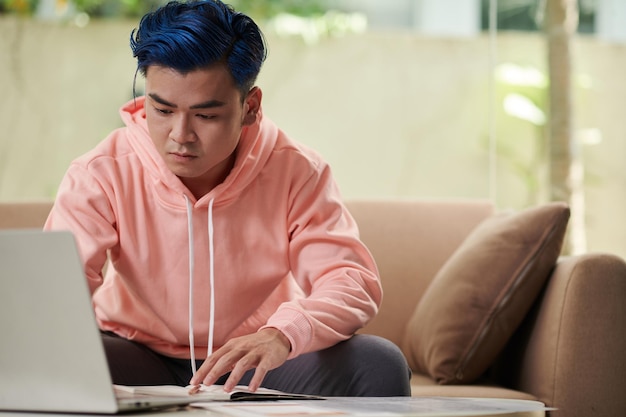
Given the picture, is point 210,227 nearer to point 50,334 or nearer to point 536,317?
point 50,334

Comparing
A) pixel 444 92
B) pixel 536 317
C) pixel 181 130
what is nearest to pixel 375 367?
pixel 181 130

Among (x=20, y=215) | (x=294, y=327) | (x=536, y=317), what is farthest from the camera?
(x=20, y=215)

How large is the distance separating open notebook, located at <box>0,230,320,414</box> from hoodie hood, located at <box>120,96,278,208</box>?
658 millimetres

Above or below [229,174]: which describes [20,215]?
below

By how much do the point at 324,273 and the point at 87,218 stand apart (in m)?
0.43

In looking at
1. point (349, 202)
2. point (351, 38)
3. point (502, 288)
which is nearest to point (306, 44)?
point (351, 38)

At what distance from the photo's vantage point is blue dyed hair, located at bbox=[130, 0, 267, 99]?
1526 mm

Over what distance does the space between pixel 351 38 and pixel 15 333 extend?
225 centimetres

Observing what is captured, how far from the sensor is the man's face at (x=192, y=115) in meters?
1.51

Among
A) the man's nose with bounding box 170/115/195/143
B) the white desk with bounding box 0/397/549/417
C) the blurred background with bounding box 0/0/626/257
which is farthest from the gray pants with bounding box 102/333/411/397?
the blurred background with bounding box 0/0/626/257

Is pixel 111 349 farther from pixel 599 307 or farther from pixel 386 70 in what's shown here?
pixel 386 70

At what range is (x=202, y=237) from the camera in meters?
1.73

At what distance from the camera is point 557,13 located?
3195mm

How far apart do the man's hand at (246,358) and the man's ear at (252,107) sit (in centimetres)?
46
